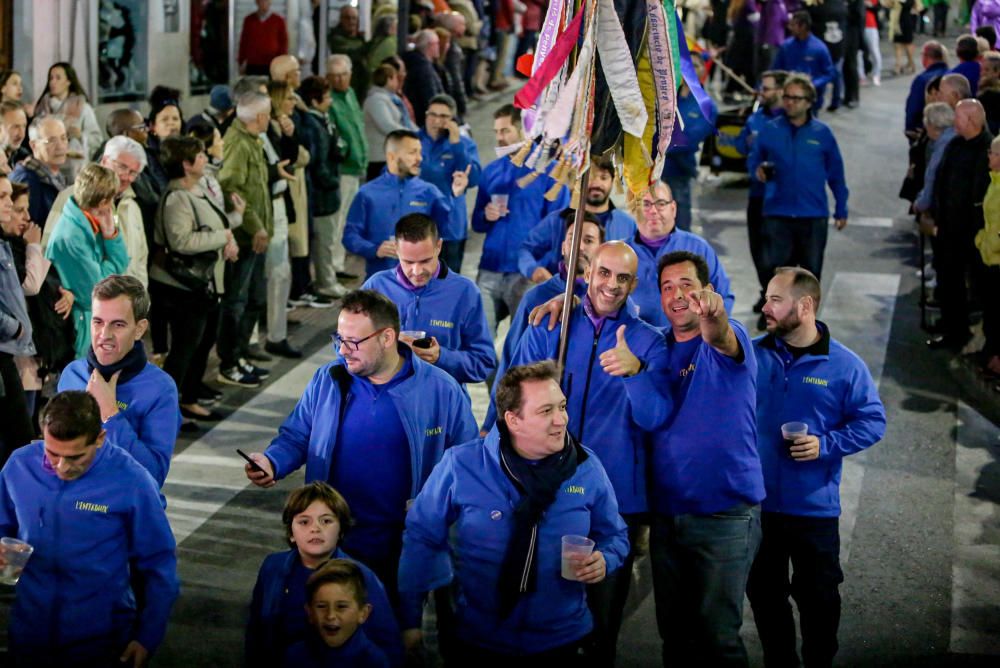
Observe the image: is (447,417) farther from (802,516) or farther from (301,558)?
(802,516)

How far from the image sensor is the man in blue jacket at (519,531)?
5883 millimetres

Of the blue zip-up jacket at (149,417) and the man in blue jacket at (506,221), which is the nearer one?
the blue zip-up jacket at (149,417)

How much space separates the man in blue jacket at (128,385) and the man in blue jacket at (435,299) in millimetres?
1958

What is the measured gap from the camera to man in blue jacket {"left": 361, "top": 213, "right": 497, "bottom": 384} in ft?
27.9

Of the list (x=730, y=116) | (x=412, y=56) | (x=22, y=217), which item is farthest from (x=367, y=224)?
(x=730, y=116)

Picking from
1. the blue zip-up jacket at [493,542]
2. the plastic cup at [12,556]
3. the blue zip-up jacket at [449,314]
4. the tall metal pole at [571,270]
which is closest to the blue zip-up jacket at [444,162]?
the blue zip-up jacket at [449,314]

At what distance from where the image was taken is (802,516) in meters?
7.26

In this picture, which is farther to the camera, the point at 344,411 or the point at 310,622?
the point at 344,411

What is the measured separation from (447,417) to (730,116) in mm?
14570

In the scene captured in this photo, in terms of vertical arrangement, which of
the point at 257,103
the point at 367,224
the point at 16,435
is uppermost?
the point at 257,103

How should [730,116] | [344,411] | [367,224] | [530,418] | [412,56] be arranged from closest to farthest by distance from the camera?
[530,418]
[344,411]
[367,224]
[412,56]
[730,116]

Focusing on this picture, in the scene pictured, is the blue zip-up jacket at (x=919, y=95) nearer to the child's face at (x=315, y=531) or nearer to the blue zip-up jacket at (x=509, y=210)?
the blue zip-up jacket at (x=509, y=210)

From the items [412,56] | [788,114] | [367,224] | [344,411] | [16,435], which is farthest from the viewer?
[412,56]

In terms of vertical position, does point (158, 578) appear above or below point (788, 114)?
below
